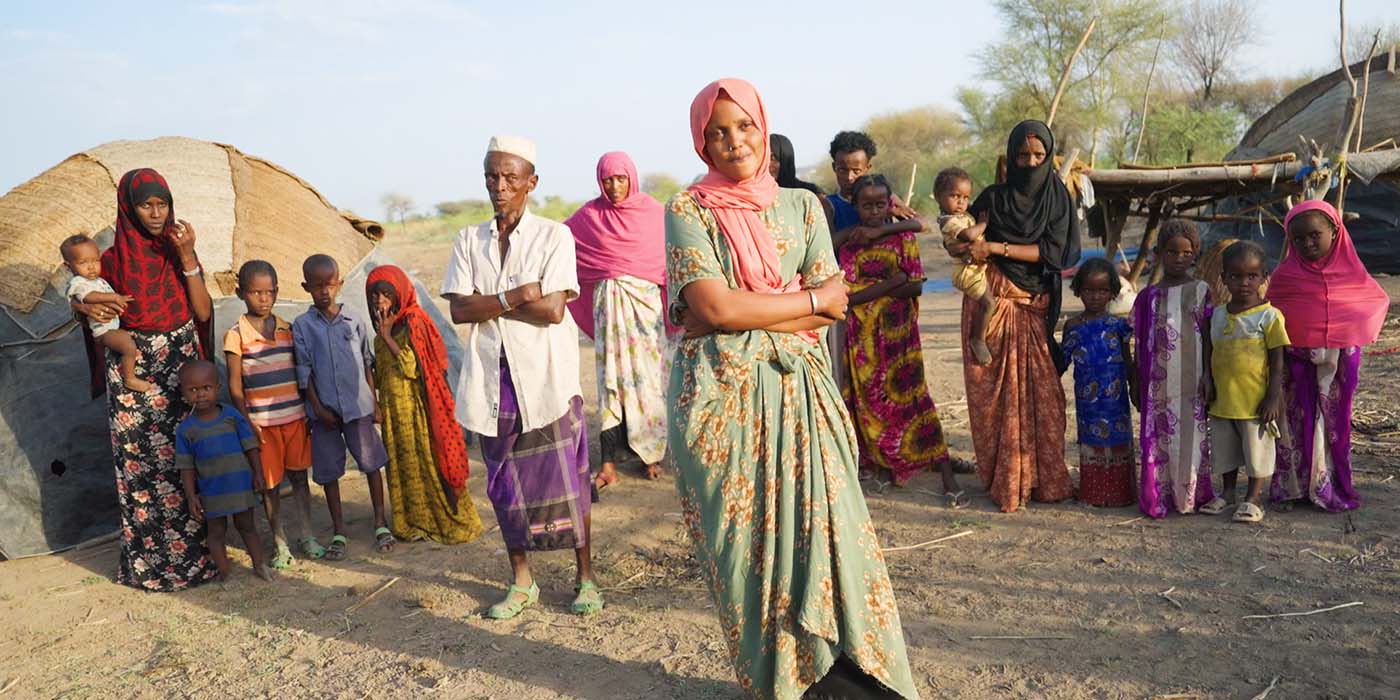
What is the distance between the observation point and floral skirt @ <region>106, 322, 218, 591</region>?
449 centimetres

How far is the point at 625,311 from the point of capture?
6.01 metres

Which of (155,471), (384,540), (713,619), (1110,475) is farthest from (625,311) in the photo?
(1110,475)

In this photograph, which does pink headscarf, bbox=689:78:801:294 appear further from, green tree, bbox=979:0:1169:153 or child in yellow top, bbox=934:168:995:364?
green tree, bbox=979:0:1169:153

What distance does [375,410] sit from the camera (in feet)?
16.5

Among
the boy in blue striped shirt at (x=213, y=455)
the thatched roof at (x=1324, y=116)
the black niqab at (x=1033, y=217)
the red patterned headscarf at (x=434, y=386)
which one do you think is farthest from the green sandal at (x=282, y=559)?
the thatched roof at (x=1324, y=116)

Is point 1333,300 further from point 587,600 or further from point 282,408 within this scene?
point 282,408

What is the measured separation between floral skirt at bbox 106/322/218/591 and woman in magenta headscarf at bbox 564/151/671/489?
229 cm

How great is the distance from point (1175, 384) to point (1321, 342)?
66 cm

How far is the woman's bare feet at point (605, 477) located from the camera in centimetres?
588

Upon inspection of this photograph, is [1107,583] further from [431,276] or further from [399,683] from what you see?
[431,276]

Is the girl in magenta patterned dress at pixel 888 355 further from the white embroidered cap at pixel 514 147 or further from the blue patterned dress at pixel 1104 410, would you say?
the white embroidered cap at pixel 514 147

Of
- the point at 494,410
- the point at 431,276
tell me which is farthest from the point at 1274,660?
the point at 431,276

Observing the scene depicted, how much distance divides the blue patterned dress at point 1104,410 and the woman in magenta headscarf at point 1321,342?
0.69m

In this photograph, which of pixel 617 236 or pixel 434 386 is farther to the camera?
pixel 617 236
